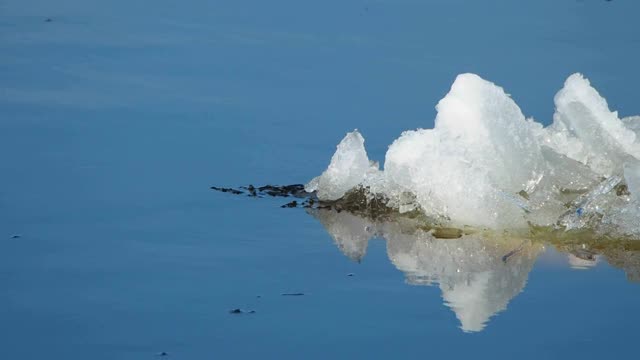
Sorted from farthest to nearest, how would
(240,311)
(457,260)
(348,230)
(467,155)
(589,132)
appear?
(589,132) < (467,155) < (348,230) < (457,260) < (240,311)

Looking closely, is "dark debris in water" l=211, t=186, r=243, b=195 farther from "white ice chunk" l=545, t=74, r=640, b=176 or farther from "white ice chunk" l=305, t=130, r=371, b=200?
"white ice chunk" l=545, t=74, r=640, b=176

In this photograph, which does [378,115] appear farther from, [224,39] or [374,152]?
[224,39]

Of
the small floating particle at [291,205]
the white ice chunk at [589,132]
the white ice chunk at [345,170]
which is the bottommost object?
the small floating particle at [291,205]

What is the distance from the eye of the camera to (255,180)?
639 centimetres

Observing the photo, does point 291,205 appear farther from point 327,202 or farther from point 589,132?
point 589,132

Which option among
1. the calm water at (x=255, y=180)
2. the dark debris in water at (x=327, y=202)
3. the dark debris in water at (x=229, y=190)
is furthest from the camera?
the dark debris in water at (x=229, y=190)

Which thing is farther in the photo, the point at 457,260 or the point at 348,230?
the point at 348,230

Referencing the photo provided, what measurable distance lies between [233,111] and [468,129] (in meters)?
1.64

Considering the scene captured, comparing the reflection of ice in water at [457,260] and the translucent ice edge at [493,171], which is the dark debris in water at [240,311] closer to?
the reflection of ice in water at [457,260]

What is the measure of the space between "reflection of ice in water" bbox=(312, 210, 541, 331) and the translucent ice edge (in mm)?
147

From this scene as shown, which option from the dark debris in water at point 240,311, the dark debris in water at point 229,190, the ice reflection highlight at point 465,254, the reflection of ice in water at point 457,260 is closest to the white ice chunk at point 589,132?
the ice reflection highlight at point 465,254

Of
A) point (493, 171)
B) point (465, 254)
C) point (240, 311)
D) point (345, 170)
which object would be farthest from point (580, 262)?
point (240, 311)

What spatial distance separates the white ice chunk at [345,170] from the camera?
6.14 meters

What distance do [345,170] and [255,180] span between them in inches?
17.2
